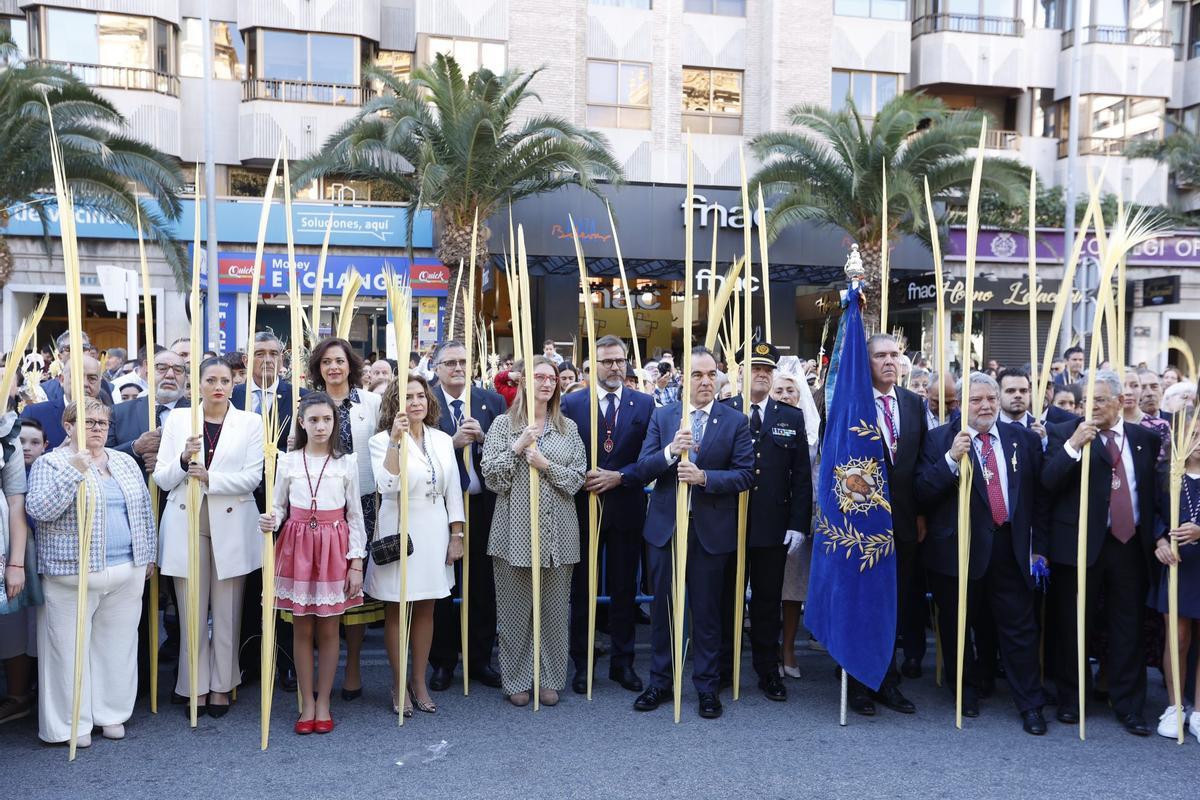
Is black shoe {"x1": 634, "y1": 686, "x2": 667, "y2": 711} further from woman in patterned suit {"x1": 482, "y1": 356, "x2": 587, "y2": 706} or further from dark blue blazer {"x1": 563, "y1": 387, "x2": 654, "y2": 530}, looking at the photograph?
dark blue blazer {"x1": 563, "y1": 387, "x2": 654, "y2": 530}

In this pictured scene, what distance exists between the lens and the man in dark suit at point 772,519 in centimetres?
517

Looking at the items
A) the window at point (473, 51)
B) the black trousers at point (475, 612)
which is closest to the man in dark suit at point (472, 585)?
the black trousers at point (475, 612)

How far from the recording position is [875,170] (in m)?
16.8

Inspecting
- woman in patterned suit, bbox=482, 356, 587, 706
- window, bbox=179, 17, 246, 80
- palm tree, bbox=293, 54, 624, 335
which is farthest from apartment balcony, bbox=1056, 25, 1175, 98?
woman in patterned suit, bbox=482, 356, 587, 706

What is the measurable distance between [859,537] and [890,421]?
66 centimetres

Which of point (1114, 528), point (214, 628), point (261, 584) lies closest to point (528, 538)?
point (261, 584)

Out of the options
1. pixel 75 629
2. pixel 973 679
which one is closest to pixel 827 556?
pixel 973 679

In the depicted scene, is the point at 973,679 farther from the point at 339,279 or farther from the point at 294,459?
the point at 339,279

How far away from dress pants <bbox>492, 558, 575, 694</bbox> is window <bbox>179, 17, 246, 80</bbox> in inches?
780

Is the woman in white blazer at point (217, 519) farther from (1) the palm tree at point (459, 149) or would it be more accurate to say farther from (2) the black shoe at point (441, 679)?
(1) the palm tree at point (459, 149)

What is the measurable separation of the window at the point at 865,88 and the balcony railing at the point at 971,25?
1.78 m

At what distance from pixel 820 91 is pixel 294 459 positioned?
2096 cm

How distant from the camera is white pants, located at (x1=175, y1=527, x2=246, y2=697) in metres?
4.80

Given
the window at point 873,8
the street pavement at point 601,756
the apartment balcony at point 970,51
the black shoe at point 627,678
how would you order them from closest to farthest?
the street pavement at point 601,756, the black shoe at point 627,678, the window at point 873,8, the apartment balcony at point 970,51
